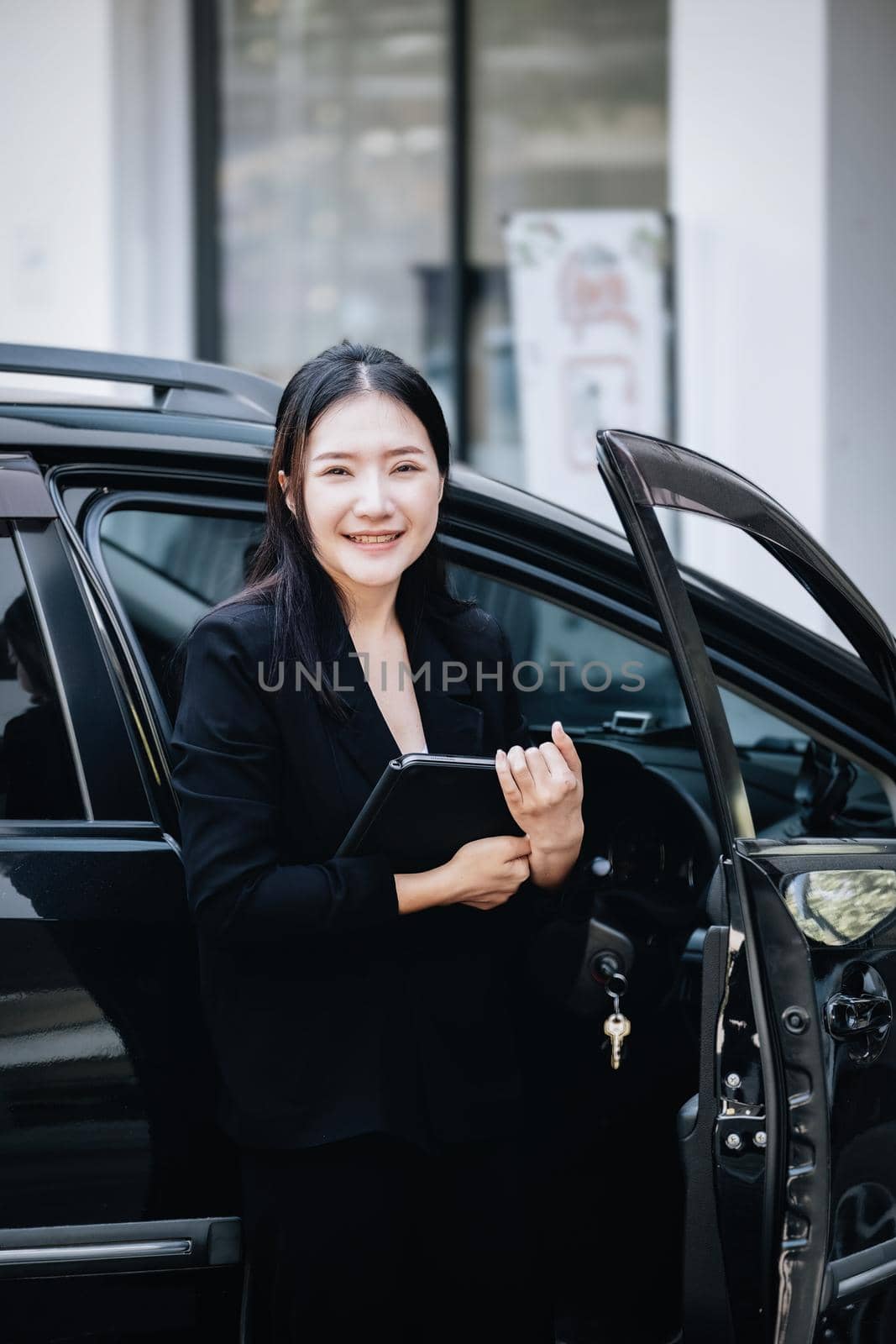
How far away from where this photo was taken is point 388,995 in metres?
1.55

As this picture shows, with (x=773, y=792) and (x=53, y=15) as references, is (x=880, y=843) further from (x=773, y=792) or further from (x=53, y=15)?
(x=53, y=15)

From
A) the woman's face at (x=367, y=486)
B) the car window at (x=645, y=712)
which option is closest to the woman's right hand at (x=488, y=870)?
the woman's face at (x=367, y=486)

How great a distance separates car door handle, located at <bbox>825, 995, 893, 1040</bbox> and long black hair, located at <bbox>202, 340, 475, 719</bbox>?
653 mm

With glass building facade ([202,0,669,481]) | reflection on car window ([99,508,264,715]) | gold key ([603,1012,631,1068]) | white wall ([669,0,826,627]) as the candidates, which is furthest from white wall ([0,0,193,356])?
gold key ([603,1012,631,1068])

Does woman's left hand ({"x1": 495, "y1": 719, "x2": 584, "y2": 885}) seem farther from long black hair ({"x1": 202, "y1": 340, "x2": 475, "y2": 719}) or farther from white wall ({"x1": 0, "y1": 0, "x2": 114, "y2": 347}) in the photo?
white wall ({"x1": 0, "y1": 0, "x2": 114, "y2": 347})

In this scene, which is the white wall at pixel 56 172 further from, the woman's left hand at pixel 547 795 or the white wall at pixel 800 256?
the woman's left hand at pixel 547 795

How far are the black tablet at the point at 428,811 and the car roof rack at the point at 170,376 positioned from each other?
682mm

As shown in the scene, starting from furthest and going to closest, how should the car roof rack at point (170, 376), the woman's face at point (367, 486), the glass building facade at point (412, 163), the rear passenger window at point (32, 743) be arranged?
the glass building facade at point (412, 163) → the car roof rack at point (170, 376) → the rear passenger window at point (32, 743) → the woman's face at point (367, 486)

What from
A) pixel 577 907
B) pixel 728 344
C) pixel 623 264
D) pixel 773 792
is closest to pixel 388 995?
pixel 577 907

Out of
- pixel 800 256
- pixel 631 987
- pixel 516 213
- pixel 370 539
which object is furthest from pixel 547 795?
pixel 516 213

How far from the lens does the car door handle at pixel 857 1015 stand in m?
1.57

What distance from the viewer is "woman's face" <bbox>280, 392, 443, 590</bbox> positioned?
157 centimetres

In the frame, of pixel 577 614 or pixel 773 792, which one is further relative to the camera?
pixel 773 792

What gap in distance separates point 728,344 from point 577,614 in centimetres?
334
